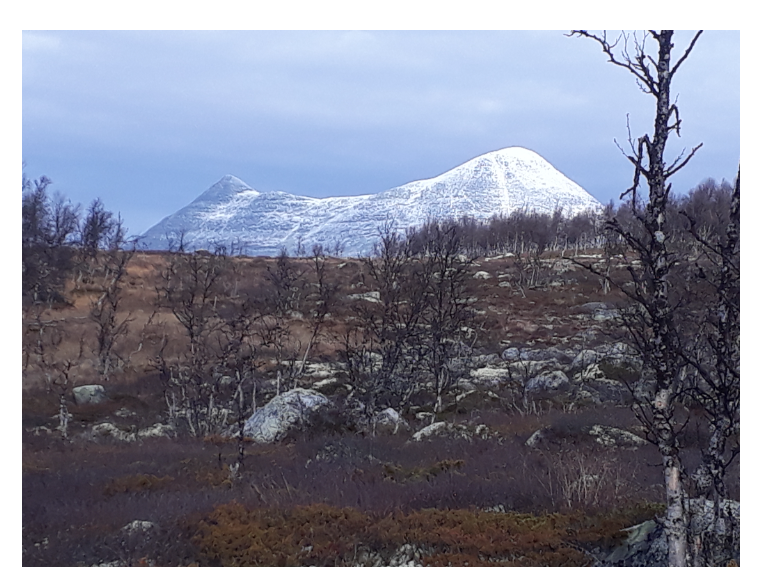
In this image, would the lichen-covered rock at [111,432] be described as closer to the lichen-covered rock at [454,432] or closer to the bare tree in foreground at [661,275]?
the lichen-covered rock at [454,432]

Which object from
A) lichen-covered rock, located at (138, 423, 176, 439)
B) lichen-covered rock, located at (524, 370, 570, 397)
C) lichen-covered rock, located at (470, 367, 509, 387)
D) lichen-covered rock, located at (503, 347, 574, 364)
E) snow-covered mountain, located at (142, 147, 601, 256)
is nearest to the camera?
lichen-covered rock, located at (138, 423, 176, 439)

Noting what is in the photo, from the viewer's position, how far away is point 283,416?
13.9 m

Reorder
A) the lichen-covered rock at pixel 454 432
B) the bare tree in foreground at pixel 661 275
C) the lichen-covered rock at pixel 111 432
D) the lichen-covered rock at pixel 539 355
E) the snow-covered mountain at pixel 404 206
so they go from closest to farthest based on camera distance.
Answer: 1. the bare tree in foreground at pixel 661 275
2. the lichen-covered rock at pixel 454 432
3. the lichen-covered rock at pixel 111 432
4. the lichen-covered rock at pixel 539 355
5. the snow-covered mountain at pixel 404 206

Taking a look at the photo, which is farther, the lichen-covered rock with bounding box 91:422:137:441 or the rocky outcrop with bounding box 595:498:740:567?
the lichen-covered rock with bounding box 91:422:137:441

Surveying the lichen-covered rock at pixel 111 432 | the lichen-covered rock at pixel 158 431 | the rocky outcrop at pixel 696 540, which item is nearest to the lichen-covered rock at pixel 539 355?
the lichen-covered rock at pixel 158 431

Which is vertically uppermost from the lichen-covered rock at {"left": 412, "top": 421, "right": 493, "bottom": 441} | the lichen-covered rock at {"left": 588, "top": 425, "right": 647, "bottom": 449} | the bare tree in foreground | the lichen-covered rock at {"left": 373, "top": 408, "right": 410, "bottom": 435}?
the bare tree in foreground

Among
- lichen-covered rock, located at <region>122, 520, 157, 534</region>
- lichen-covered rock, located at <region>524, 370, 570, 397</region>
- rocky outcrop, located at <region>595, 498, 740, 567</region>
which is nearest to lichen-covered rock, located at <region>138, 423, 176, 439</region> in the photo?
lichen-covered rock, located at <region>122, 520, 157, 534</region>

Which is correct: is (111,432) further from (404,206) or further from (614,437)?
(404,206)

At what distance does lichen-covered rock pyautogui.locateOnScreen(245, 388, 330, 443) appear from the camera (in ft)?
44.4

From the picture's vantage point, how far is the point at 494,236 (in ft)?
285

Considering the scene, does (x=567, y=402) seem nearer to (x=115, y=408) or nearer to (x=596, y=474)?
(x=596, y=474)

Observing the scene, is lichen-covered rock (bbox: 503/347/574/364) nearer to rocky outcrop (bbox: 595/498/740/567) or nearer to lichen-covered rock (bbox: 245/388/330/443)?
lichen-covered rock (bbox: 245/388/330/443)

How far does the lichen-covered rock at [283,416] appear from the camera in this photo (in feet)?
44.4

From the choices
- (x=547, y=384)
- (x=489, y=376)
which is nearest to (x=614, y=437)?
(x=547, y=384)
